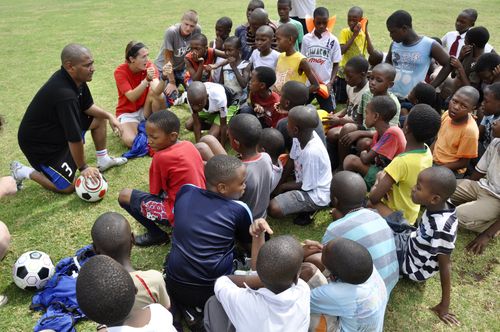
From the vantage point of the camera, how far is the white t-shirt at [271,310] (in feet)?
7.83

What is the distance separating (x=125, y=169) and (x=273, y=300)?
12.3ft

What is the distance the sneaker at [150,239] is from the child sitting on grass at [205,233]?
943mm

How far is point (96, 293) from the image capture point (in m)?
2.09

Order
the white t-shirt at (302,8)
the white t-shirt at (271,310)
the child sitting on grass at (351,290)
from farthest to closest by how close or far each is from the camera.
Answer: the white t-shirt at (302,8) → the child sitting on grass at (351,290) → the white t-shirt at (271,310)

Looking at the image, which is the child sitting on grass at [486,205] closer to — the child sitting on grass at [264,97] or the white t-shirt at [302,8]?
the child sitting on grass at [264,97]

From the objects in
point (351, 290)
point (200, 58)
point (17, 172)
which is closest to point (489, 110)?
point (351, 290)

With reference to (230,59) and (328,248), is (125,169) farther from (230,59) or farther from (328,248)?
(328,248)

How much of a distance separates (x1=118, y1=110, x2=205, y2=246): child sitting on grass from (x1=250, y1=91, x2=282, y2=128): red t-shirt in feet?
6.72

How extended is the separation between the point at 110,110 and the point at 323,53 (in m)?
3.92

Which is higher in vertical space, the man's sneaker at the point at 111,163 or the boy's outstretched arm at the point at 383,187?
the boy's outstretched arm at the point at 383,187

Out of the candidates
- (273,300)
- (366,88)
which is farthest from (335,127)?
(273,300)

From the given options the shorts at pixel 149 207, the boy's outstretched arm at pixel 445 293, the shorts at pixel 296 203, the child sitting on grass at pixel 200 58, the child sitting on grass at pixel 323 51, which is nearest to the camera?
the boy's outstretched arm at pixel 445 293

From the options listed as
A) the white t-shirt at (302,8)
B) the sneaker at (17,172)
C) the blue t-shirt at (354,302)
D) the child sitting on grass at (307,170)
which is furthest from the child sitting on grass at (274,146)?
the white t-shirt at (302,8)

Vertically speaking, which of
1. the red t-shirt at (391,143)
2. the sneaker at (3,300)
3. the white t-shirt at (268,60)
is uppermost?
the white t-shirt at (268,60)
